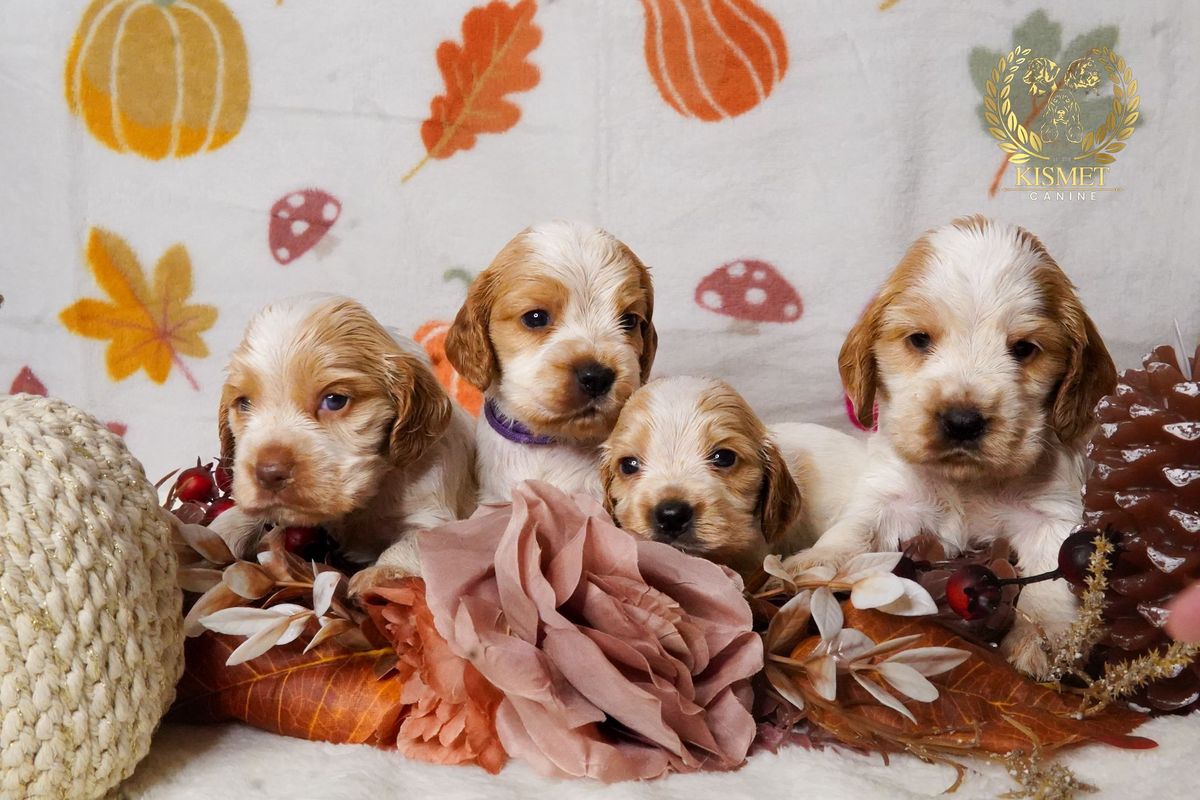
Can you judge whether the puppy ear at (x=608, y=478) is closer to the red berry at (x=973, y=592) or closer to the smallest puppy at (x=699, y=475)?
the smallest puppy at (x=699, y=475)

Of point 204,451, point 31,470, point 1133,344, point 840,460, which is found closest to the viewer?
point 31,470

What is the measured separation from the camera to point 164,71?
332 centimetres

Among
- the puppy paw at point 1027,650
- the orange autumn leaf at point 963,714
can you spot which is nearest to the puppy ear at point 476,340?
the orange autumn leaf at point 963,714

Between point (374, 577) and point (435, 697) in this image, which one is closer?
point (435, 697)

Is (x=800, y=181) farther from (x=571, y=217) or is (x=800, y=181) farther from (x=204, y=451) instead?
(x=204, y=451)

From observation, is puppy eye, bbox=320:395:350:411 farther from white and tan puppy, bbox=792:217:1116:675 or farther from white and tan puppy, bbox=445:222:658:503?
white and tan puppy, bbox=792:217:1116:675

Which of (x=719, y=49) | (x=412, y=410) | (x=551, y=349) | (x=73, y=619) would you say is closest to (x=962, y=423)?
(x=551, y=349)

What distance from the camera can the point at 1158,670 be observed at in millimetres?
1718

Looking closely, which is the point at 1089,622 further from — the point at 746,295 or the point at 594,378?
the point at 746,295

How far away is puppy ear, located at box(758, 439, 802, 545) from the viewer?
2197 millimetres

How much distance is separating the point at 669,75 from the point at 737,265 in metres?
0.57

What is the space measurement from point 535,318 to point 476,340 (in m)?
0.14

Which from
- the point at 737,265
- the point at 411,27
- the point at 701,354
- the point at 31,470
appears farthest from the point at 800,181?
the point at 31,470

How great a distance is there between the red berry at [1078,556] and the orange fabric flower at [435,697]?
0.92 m
